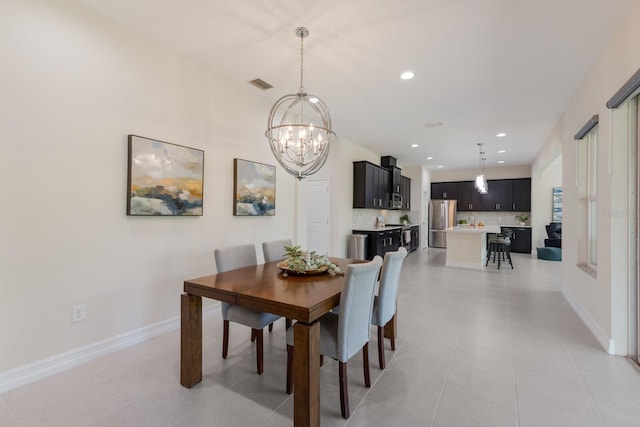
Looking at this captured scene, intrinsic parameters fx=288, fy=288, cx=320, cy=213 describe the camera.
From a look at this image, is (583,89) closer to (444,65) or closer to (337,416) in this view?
(444,65)

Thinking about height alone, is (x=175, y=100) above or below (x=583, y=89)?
below

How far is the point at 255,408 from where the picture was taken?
1.80 meters

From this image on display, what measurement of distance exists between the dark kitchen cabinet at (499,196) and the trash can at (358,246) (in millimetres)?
5671

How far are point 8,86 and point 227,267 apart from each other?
197cm

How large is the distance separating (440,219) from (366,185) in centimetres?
473

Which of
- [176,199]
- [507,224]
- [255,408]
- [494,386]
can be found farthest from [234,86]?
[507,224]

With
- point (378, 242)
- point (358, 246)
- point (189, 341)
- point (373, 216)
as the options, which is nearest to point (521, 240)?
point (373, 216)

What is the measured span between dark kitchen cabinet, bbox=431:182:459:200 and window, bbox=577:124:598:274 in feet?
21.5

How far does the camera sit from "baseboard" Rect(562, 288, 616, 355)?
2.51 metres

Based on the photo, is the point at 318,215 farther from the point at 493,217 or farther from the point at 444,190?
the point at 493,217

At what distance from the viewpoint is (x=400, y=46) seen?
108 inches

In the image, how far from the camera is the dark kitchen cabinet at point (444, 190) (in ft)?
32.7

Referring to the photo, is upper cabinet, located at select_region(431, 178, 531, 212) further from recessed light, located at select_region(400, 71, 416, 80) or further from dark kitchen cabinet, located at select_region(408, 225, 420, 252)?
recessed light, located at select_region(400, 71, 416, 80)

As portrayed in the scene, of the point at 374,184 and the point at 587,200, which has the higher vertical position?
the point at 374,184
